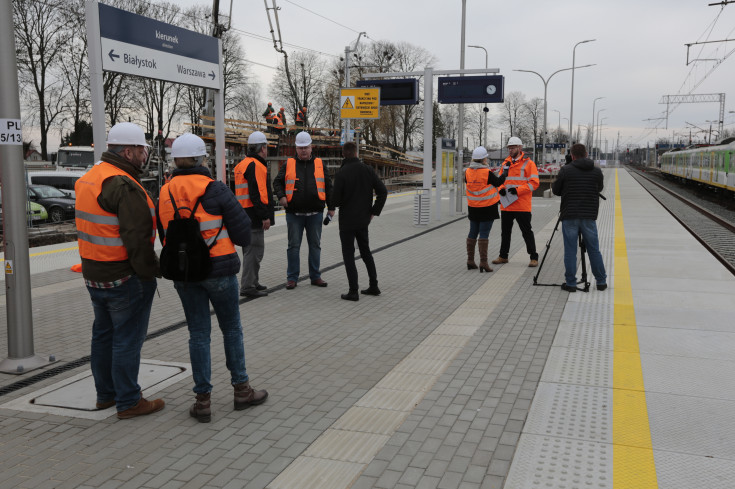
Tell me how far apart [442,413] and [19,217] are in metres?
3.57

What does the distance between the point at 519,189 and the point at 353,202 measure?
317 centimetres

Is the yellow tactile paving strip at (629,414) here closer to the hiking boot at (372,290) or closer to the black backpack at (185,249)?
the black backpack at (185,249)

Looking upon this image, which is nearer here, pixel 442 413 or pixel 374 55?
pixel 442 413

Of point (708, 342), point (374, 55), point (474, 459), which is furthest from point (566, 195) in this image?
point (374, 55)

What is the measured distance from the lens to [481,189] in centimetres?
933

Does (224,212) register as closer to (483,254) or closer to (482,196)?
(482,196)

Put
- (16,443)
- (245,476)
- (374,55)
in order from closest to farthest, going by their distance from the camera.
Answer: (245,476) → (16,443) → (374,55)

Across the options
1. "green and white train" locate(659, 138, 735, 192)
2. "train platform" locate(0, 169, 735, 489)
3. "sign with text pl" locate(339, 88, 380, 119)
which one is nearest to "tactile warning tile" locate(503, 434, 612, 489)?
"train platform" locate(0, 169, 735, 489)

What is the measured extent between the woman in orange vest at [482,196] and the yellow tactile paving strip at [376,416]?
2.76 meters

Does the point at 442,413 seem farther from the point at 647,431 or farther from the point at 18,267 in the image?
the point at 18,267

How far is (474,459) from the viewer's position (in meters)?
3.57

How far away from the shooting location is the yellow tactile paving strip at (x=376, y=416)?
3.42 metres

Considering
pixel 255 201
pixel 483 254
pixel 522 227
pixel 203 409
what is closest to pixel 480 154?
pixel 522 227

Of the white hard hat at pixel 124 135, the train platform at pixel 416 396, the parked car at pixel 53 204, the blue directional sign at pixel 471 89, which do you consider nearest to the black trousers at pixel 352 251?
the train platform at pixel 416 396
